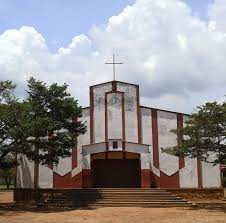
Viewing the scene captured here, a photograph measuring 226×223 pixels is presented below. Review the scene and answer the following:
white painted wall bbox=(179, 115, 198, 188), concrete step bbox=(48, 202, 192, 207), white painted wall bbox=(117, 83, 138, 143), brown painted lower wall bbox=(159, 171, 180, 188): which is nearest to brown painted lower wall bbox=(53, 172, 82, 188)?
white painted wall bbox=(117, 83, 138, 143)

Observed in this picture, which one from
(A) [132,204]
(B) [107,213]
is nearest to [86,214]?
(B) [107,213]

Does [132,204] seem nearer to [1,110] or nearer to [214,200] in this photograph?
[214,200]

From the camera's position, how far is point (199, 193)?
32.3 meters

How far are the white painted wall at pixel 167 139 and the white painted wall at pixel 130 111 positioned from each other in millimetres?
2020

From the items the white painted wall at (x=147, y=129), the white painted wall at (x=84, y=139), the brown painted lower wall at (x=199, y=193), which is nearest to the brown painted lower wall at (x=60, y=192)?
the brown painted lower wall at (x=199, y=193)

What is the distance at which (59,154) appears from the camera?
28.4m

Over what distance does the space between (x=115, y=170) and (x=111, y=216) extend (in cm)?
1389

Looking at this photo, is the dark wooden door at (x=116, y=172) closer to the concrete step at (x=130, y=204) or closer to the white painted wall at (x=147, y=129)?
the white painted wall at (x=147, y=129)

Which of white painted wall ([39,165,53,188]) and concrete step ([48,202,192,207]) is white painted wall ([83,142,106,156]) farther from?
concrete step ([48,202,192,207])

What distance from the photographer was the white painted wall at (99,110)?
36.3 m

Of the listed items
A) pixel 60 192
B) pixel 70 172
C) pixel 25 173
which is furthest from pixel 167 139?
pixel 25 173

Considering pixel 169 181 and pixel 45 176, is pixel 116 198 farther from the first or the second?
pixel 45 176

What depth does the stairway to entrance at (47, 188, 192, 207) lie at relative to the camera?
2858 cm

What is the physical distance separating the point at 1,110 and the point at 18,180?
12.4 m
